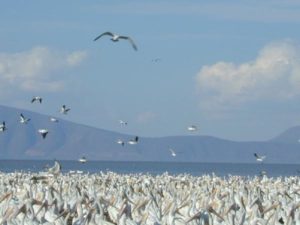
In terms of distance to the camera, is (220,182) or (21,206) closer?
(21,206)

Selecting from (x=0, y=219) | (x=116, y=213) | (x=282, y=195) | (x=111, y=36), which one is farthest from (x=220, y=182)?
(x=0, y=219)

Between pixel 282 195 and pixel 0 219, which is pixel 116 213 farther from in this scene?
pixel 282 195

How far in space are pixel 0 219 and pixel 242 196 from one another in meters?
7.03

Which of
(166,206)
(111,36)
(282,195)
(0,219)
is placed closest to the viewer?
(0,219)

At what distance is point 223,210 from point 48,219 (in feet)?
10.6

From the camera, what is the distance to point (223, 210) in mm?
20625

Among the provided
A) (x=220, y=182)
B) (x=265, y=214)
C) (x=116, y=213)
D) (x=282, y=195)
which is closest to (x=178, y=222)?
(x=116, y=213)

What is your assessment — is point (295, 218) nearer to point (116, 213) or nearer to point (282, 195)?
point (116, 213)

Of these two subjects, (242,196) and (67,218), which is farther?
(242,196)

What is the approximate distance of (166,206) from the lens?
21.8m

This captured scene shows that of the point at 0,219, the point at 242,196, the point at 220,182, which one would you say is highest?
the point at 220,182

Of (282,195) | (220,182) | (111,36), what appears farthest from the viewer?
(220,182)

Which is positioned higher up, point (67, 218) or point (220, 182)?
point (220, 182)

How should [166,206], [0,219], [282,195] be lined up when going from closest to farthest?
[0,219], [166,206], [282,195]
